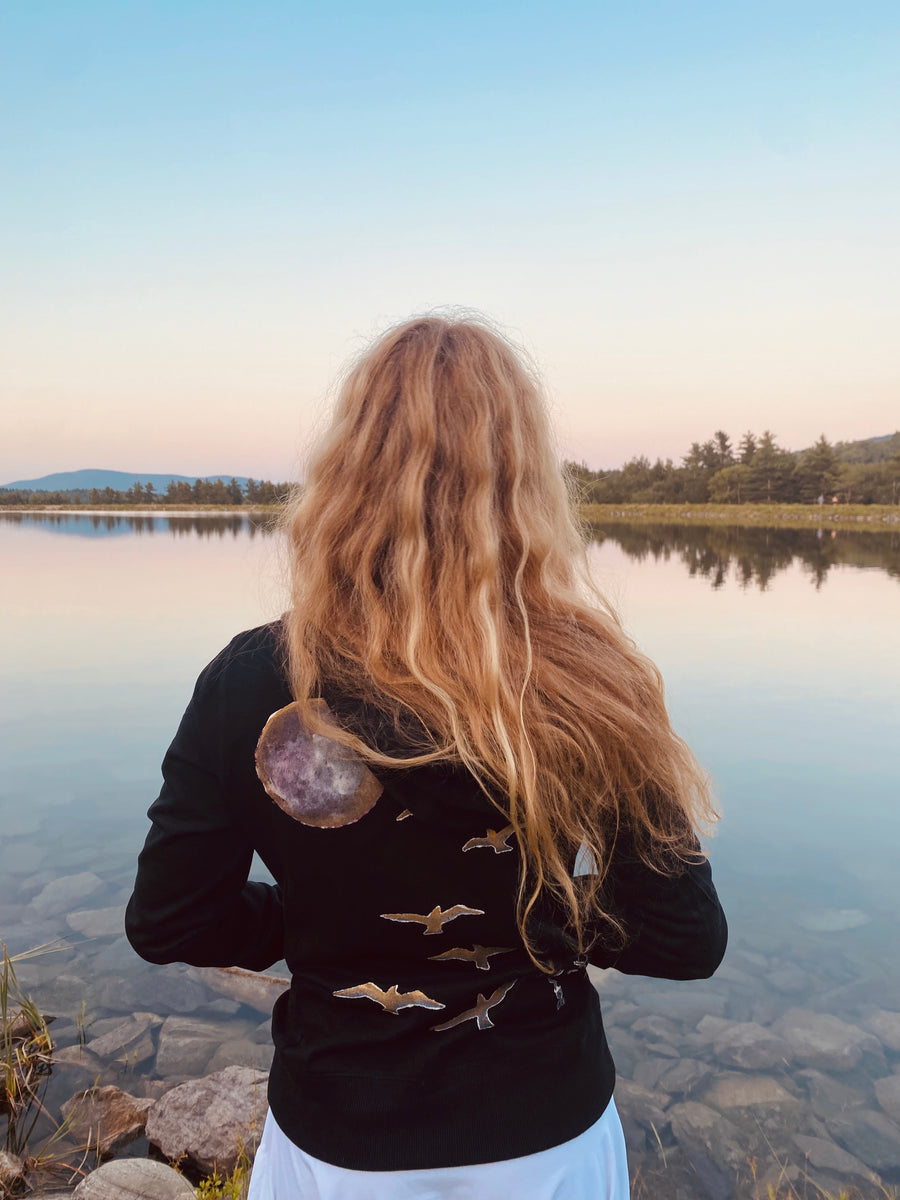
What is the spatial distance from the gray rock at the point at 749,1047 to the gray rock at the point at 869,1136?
345 mm

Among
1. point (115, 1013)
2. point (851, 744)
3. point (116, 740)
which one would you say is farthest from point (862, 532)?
point (115, 1013)

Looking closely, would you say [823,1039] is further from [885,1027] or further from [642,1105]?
[642,1105]

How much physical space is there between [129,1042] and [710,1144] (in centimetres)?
227

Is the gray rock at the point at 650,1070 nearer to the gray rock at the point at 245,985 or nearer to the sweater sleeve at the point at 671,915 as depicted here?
the gray rock at the point at 245,985

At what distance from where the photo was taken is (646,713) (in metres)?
1.01

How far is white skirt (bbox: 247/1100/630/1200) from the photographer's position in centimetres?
96

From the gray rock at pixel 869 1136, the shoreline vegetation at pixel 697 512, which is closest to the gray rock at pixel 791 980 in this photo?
the gray rock at pixel 869 1136

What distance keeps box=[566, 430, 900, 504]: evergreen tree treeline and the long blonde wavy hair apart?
167 feet

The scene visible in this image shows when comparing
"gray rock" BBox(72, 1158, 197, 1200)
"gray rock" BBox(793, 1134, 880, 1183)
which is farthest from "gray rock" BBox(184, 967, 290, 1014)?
"gray rock" BBox(793, 1134, 880, 1183)

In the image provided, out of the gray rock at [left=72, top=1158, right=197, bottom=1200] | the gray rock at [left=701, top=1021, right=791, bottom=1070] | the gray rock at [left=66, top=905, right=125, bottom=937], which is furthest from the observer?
the gray rock at [left=66, top=905, right=125, bottom=937]

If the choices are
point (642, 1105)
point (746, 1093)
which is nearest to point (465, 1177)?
point (642, 1105)

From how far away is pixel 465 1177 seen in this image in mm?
960

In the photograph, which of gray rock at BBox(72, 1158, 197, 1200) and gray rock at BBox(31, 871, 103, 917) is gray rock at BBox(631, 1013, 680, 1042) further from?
gray rock at BBox(31, 871, 103, 917)

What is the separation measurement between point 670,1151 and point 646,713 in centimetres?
260
